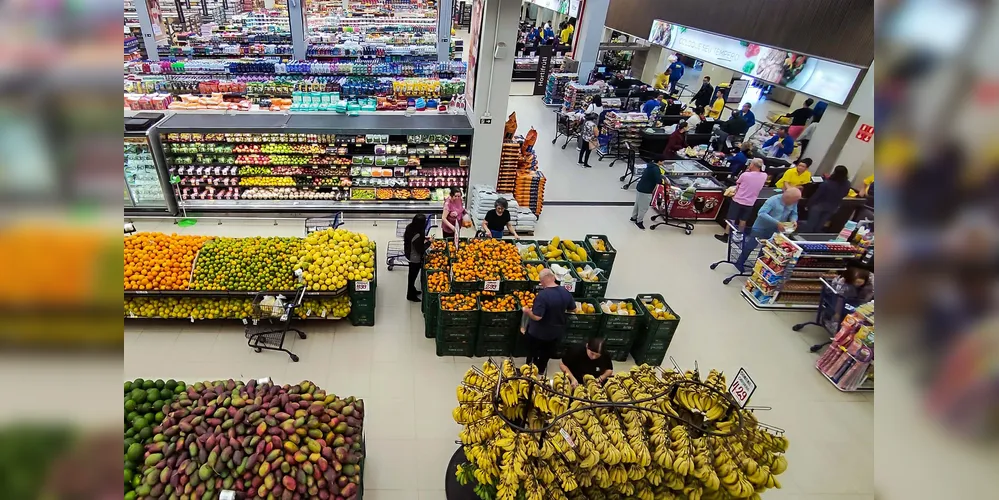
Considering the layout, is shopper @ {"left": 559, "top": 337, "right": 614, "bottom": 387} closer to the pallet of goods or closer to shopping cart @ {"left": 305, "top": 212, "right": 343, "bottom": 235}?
the pallet of goods

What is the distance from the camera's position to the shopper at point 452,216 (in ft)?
21.9

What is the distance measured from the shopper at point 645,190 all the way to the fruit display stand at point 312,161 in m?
3.09

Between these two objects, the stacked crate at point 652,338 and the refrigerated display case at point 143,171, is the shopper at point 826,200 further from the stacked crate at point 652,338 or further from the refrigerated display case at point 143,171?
the refrigerated display case at point 143,171

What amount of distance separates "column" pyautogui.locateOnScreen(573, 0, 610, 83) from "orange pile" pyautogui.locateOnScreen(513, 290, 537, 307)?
40.9ft

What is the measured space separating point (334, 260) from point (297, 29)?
8853mm

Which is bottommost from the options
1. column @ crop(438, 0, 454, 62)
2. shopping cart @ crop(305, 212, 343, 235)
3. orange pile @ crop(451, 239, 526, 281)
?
shopping cart @ crop(305, 212, 343, 235)

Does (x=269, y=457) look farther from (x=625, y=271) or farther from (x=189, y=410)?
(x=625, y=271)

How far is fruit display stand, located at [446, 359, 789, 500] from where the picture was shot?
3355 millimetres

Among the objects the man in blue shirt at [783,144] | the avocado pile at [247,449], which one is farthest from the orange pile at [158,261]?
the man in blue shirt at [783,144]

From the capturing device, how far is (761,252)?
7254 mm

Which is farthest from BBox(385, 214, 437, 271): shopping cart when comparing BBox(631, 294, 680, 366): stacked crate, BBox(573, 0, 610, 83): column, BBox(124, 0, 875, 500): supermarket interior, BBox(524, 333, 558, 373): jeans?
BBox(573, 0, 610, 83): column

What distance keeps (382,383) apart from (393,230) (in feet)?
11.6
